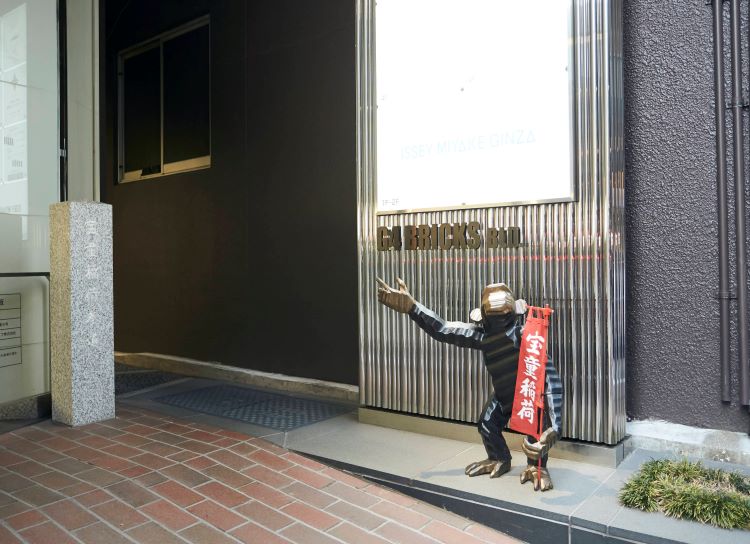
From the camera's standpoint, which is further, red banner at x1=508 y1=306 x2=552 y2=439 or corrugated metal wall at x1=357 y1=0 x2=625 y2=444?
corrugated metal wall at x1=357 y1=0 x2=625 y2=444

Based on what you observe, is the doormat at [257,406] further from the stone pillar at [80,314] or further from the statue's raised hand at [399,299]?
the statue's raised hand at [399,299]

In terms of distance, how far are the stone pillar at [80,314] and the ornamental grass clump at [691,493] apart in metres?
4.49

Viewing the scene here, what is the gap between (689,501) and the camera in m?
3.21

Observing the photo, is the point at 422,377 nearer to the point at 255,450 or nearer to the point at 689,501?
the point at 255,450

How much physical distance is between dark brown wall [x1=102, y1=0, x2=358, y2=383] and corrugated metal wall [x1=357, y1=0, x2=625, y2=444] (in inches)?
73.4

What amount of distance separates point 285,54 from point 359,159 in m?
2.43

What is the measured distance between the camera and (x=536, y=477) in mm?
3664

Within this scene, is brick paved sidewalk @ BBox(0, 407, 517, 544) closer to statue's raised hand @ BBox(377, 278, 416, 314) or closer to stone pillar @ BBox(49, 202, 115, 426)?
stone pillar @ BBox(49, 202, 115, 426)

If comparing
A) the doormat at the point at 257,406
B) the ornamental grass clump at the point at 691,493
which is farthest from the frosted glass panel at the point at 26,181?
the ornamental grass clump at the point at 691,493

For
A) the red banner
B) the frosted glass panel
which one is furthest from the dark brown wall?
the red banner

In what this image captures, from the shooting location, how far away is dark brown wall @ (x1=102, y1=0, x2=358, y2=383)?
652 centimetres

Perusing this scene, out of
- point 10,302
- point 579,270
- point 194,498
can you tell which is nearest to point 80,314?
point 10,302

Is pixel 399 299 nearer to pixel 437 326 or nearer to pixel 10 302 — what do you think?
pixel 437 326

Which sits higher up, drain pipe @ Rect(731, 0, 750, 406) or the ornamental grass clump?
drain pipe @ Rect(731, 0, 750, 406)
